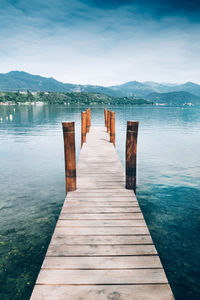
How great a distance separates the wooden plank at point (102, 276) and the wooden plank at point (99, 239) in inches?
28.3

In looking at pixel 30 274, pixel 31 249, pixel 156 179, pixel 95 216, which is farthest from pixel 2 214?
pixel 156 179

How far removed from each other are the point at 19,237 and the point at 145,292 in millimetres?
5088

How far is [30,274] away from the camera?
5223 mm

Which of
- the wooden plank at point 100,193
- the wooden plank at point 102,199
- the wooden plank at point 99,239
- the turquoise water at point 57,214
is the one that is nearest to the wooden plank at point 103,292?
the wooden plank at point 99,239

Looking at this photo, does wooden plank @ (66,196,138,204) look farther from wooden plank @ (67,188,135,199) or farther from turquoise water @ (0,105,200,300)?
turquoise water @ (0,105,200,300)

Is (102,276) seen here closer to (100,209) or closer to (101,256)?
(101,256)

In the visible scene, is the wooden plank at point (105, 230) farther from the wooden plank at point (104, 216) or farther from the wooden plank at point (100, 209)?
the wooden plank at point (100, 209)

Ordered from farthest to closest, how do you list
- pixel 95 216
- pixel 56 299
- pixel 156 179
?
1. pixel 156 179
2. pixel 95 216
3. pixel 56 299

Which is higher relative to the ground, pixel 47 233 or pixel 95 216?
pixel 95 216

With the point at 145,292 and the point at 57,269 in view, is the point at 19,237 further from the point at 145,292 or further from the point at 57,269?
the point at 145,292

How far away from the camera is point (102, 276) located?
3.20 meters

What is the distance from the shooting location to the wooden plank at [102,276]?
3.11 m

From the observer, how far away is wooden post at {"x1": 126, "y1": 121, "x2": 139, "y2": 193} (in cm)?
621

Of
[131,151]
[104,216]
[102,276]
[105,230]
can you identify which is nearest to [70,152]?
[131,151]
